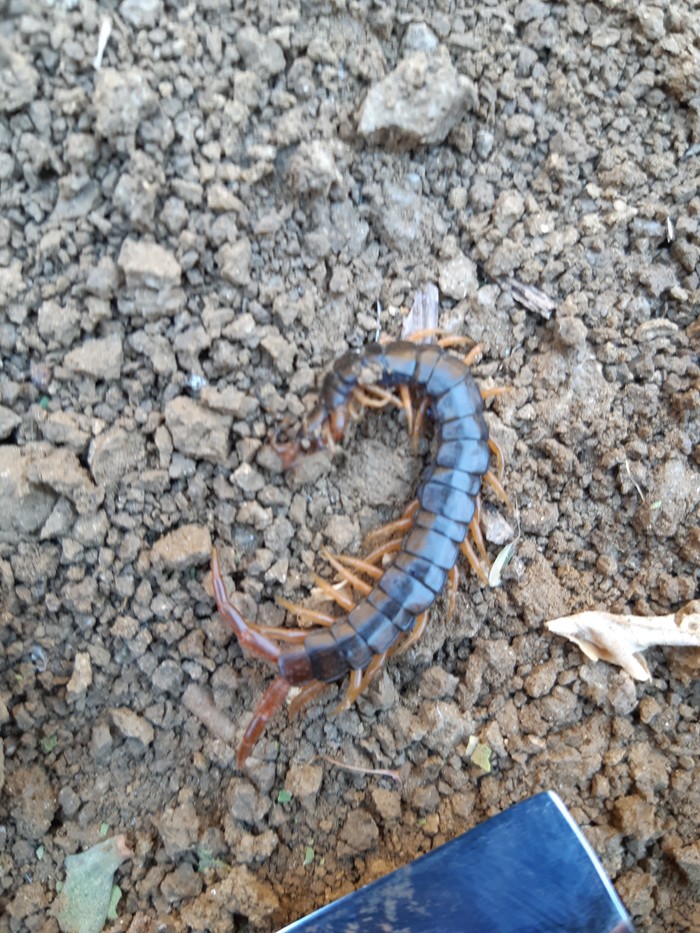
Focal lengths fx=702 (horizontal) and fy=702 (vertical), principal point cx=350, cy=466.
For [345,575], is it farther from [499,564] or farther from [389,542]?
[499,564]

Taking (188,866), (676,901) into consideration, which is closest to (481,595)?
(676,901)

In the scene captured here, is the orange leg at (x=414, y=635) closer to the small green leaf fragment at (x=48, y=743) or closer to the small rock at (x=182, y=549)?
the small rock at (x=182, y=549)

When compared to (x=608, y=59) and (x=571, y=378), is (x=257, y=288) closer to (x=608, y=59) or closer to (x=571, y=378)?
(x=571, y=378)

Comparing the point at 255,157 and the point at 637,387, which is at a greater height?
the point at 255,157

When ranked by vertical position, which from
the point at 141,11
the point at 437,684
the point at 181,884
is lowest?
the point at 181,884

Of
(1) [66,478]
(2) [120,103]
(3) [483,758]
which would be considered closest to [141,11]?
(2) [120,103]
